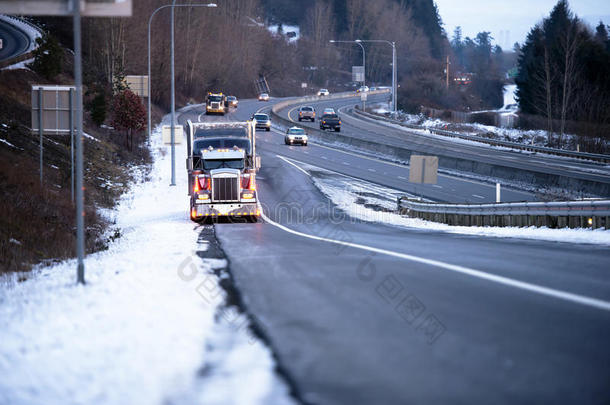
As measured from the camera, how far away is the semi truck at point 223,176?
21.4m

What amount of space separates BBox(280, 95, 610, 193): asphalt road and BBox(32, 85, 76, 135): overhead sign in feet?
93.2

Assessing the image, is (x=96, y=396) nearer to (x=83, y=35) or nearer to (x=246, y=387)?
(x=246, y=387)

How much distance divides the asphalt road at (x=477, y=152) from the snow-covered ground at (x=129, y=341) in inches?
1258

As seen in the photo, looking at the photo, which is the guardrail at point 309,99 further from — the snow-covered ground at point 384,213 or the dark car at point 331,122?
the snow-covered ground at point 384,213

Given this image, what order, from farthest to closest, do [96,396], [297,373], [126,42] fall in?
[126,42]
[297,373]
[96,396]

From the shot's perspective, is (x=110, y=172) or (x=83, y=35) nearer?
(x=110, y=172)

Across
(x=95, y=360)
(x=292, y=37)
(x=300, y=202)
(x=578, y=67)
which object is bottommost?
(x=300, y=202)

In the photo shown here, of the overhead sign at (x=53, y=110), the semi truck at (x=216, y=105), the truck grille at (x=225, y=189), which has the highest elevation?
the semi truck at (x=216, y=105)

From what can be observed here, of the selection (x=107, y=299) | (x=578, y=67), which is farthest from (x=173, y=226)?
(x=578, y=67)

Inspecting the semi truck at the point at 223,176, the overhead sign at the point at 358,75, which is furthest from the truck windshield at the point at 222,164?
the overhead sign at the point at 358,75

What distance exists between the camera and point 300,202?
31.0 meters

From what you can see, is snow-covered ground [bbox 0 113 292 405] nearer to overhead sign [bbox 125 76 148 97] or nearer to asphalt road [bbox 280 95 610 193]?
asphalt road [bbox 280 95 610 193]

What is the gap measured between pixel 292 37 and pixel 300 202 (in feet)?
580

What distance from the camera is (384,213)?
96.5ft
